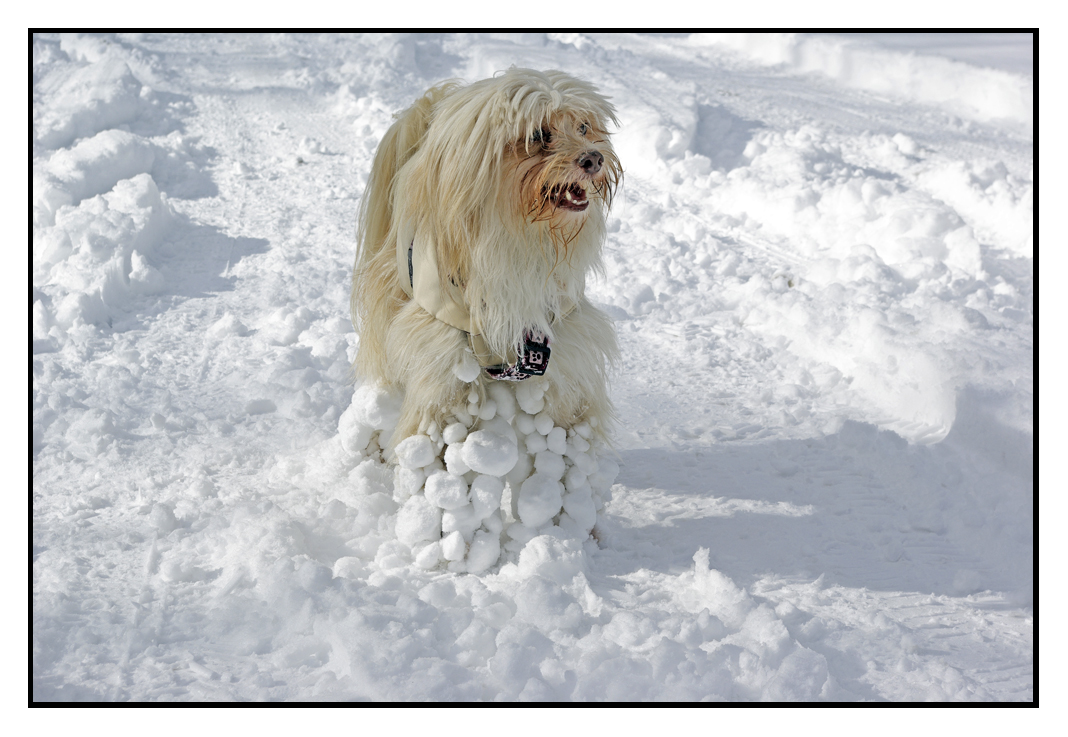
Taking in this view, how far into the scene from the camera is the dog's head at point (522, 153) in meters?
2.16

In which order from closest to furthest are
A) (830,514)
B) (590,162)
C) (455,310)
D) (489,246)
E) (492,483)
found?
(590,162), (489,246), (455,310), (492,483), (830,514)

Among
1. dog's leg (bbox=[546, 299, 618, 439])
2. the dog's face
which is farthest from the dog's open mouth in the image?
dog's leg (bbox=[546, 299, 618, 439])

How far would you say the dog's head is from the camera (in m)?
2.16

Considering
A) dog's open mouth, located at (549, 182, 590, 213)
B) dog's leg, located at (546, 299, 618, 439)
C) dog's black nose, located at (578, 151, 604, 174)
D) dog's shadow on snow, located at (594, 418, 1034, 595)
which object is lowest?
dog's shadow on snow, located at (594, 418, 1034, 595)

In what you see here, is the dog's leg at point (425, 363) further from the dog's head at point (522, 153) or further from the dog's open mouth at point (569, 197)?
the dog's open mouth at point (569, 197)

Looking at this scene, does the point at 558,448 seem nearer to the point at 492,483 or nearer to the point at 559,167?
the point at 492,483

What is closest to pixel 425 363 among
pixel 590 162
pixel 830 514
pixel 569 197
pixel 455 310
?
pixel 455 310

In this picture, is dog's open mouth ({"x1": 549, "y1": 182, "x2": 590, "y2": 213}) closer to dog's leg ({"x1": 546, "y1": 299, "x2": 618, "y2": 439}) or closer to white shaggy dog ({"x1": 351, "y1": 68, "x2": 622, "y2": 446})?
white shaggy dog ({"x1": 351, "y1": 68, "x2": 622, "y2": 446})

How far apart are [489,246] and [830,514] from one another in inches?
65.8

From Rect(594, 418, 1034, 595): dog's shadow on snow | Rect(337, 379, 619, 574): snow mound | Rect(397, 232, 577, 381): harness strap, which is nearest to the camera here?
Rect(397, 232, 577, 381): harness strap

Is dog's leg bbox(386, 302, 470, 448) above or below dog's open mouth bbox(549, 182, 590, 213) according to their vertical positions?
below

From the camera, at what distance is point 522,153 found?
2.21 metres

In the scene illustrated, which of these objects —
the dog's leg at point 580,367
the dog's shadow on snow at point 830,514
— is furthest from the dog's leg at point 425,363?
the dog's shadow on snow at point 830,514

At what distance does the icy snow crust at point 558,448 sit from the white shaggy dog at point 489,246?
7.0 inches
